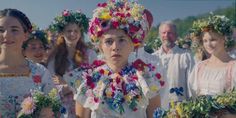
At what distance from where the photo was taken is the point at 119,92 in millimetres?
4117

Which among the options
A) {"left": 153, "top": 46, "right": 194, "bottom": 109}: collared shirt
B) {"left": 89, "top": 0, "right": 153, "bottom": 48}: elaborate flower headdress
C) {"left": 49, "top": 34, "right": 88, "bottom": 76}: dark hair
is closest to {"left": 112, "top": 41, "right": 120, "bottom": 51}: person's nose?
{"left": 89, "top": 0, "right": 153, "bottom": 48}: elaborate flower headdress

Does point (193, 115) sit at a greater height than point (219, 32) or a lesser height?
lesser

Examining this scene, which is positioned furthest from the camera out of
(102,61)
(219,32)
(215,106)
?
(219,32)

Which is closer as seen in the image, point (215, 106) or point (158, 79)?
point (215, 106)

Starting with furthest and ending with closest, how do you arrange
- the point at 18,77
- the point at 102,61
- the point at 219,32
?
the point at 219,32 → the point at 102,61 → the point at 18,77

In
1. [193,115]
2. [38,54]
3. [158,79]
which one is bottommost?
[193,115]

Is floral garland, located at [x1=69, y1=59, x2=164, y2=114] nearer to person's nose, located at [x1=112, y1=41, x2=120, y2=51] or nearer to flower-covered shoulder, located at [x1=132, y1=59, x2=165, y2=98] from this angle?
flower-covered shoulder, located at [x1=132, y1=59, x2=165, y2=98]

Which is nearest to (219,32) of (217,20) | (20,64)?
(217,20)

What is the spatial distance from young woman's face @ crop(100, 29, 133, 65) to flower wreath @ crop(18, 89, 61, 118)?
0.64 metres

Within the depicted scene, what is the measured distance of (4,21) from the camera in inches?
158

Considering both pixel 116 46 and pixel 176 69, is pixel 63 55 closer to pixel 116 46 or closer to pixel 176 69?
pixel 176 69

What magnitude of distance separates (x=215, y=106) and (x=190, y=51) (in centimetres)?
509

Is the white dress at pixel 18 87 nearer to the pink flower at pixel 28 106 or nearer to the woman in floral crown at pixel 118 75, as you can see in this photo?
the pink flower at pixel 28 106

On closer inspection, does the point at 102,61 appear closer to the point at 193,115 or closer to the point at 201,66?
the point at 193,115
